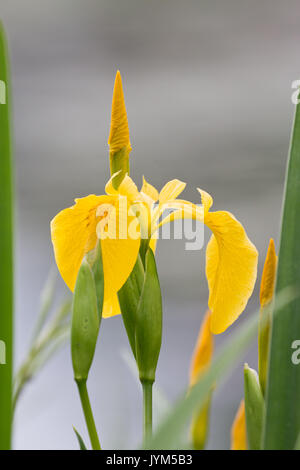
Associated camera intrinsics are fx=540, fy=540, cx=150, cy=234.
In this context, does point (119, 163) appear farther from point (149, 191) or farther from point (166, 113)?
point (166, 113)

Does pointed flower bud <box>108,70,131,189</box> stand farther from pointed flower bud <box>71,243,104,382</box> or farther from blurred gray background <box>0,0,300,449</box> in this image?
blurred gray background <box>0,0,300,449</box>

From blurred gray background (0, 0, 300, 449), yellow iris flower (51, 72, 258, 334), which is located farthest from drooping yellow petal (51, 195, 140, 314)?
blurred gray background (0, 0, 300, 449)

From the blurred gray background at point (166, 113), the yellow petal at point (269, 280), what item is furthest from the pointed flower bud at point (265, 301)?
the blurred gray background at point (166, 113)

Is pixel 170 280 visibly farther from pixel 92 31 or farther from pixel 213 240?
pixel 213 240

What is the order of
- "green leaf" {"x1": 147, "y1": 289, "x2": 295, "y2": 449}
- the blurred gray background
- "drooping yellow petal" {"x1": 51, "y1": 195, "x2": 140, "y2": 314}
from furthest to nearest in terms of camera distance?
the blurred gray background → "drooping yellow petal" {"x1": 51, "y1": 195, "x2": 140, "y2": 314} → "green leaf" {"x1": 147, "y1": 289, "x2": 295, "y2": 449}
